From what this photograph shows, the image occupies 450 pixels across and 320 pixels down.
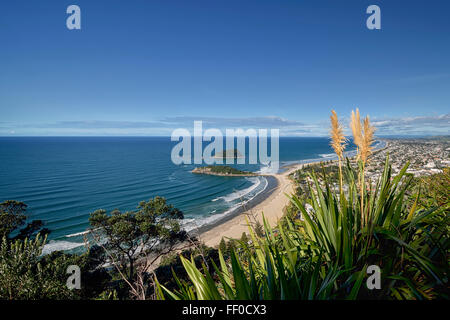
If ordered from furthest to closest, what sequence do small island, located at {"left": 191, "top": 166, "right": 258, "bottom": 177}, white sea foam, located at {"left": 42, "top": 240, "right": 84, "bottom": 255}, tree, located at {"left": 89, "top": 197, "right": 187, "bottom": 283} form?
small island, located at {"left": 191, "top": 166, "right": 258, "bottom": 177}, white sea foam, located at {"left": 42, "top": 240, "right": 84, "bottom": 255}, tree, located at {"left": 89, "top": 197, "right": 187, "bottom": 283}

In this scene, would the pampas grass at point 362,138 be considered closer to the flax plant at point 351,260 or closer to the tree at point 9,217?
the flax plant at point 351,260

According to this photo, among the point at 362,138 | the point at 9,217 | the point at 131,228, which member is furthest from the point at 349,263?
the point at 9,217

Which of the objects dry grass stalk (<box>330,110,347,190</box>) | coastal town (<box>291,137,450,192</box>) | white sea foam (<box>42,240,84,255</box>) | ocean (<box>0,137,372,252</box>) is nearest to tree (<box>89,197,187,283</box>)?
ocean (<box>0,137,372,252</box>)

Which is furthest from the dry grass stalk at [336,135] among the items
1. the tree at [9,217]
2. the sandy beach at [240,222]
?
the tree at [9,217]

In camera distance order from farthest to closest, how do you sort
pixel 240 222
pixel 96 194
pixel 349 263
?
pixel 96 194 < pixel 240 222 < pixel 349 263

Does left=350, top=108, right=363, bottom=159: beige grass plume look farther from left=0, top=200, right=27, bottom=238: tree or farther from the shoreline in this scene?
left=0, top=200, right=27, bottom=238: tree

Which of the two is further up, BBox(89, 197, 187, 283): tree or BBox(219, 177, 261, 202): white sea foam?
Result: BBox(89, 197, 187, 283): tree

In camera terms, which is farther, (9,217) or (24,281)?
(9,217)

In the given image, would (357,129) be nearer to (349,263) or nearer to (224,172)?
(349,263)

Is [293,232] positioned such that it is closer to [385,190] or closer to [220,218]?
[385,190]

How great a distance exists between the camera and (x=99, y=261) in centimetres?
1098

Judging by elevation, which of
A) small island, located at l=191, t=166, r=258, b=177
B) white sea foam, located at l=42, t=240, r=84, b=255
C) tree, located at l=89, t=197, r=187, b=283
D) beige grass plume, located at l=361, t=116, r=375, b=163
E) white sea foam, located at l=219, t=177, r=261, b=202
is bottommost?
white sea foam, located at l=42, t=240, r=84, b=255

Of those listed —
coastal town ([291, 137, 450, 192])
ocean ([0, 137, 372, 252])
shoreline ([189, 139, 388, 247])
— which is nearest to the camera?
coastal town ([291, 137, 450, 192])
